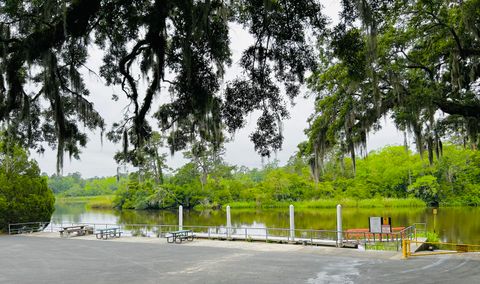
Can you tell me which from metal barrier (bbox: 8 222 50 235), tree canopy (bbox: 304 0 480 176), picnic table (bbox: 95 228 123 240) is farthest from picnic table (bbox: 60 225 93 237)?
tree canopy (bbox: 304 0 480 176)

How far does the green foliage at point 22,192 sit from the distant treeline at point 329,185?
2414cm

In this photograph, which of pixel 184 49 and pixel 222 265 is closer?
pixel 184 49

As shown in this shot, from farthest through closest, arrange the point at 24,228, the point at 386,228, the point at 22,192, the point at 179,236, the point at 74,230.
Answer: the point at 22,192
the point at 24,228
the point at 74,230
the point at 179,236
the point at 386,228

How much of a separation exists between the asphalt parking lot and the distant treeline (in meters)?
35.4

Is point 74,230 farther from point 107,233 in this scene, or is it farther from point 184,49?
point 184,49

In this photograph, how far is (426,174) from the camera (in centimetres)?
5266

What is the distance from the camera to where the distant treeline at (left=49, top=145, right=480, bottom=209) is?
51.4 meters

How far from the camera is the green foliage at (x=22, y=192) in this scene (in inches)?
1043

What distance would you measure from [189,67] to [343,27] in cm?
261

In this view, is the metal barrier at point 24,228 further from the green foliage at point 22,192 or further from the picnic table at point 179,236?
the picnic table at point 179,236

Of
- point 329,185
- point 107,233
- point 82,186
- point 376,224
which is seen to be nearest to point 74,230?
point 107,233

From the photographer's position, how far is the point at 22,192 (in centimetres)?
2716

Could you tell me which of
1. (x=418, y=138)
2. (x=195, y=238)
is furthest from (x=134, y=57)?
(x=195, y=238)

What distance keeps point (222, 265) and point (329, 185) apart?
153 ft
